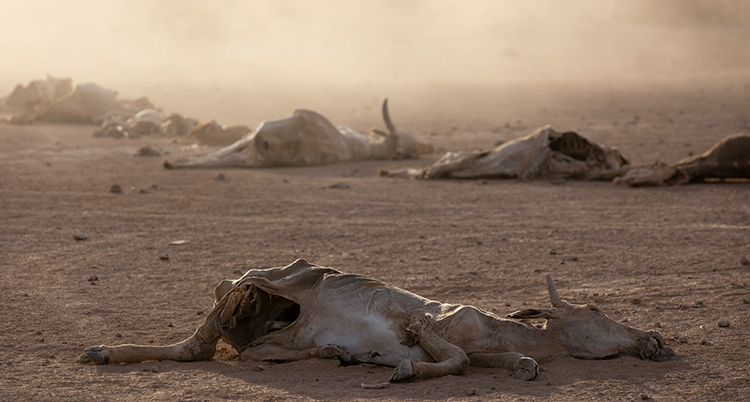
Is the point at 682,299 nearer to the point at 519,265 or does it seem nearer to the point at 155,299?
the point at 519,265

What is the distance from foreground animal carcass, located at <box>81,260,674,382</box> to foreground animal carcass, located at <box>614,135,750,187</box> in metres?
6.56

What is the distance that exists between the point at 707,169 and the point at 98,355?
865cm

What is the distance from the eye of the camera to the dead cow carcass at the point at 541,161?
10617 millimetres

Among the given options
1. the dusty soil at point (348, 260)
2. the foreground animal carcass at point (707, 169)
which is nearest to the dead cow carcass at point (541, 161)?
the dusty soil at point (348, 260)

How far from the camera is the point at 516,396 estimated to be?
3189mm

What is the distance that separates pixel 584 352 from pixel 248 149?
9510 millimetres

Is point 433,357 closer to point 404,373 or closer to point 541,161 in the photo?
point 404,373

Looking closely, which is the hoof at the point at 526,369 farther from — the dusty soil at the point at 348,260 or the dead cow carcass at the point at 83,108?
the dead cow carcass at the point at 83,108

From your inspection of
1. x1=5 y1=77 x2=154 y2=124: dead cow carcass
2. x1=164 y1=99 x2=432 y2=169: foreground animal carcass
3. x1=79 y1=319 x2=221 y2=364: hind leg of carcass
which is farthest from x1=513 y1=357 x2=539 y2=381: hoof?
x1=5 y1=77 x2=154 y2=124: dead cow carcass

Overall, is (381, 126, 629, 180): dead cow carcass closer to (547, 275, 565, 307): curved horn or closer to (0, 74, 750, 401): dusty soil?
(0, 74, 750, 401): dusty soil

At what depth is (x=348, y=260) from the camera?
6.14 meters

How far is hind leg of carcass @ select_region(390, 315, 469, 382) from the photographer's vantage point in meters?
3.31

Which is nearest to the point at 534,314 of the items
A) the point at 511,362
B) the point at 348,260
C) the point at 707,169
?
the point at 511,362

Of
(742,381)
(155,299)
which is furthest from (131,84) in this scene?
(742,381)
